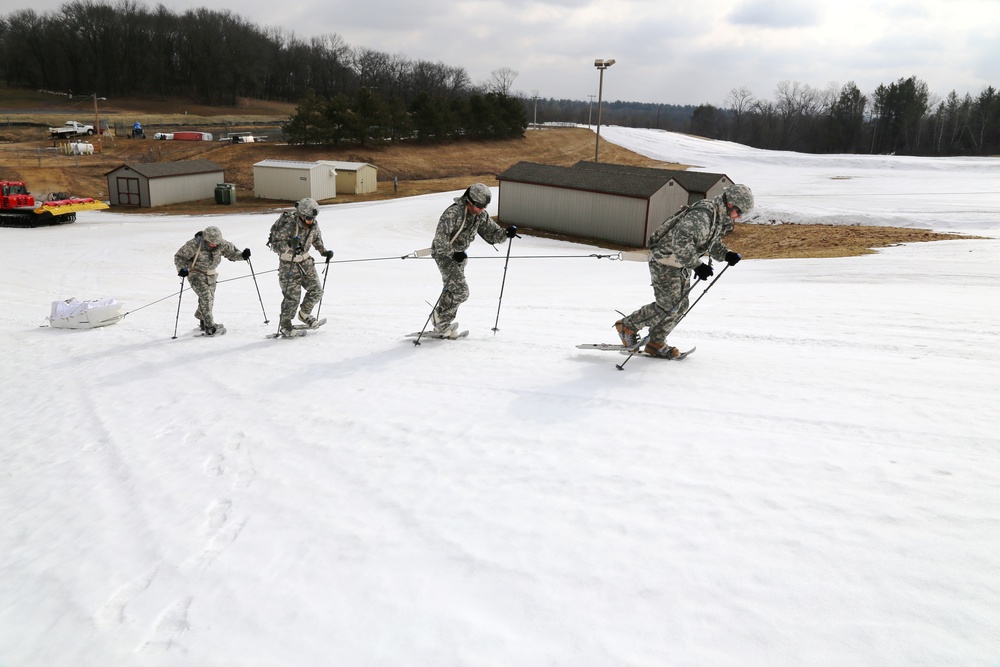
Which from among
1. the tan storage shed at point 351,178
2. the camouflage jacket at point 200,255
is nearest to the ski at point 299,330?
the camouflage jacket at point 200,255

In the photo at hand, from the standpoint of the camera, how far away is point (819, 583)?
3740mm

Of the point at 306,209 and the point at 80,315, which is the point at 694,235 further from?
the point at 80,315

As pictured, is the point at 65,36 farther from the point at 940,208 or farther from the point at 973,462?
the point at 973,462

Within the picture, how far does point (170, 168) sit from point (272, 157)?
1198 centimetres

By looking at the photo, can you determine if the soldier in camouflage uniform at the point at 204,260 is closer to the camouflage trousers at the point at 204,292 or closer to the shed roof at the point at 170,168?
the camouflage trousers at the point at 204,292

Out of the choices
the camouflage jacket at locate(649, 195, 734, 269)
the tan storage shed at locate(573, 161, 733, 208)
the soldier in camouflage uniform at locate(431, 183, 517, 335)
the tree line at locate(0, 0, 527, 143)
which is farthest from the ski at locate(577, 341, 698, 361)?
the tree line at locate(0, 0, 527, 143)

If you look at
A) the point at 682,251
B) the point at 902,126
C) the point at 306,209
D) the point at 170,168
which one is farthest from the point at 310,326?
the point at 902,126

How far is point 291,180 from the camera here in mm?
39562

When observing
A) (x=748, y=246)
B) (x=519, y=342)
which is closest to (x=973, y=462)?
(x=519, y=342)

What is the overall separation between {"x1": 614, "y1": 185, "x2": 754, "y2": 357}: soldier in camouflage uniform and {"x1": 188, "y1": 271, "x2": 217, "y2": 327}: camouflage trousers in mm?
7522

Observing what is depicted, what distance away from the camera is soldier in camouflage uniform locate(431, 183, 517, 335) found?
9219 mm

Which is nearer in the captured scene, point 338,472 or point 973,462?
→ point 973,462

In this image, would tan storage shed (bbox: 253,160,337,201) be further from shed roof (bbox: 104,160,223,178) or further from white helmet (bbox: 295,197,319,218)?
white helmet (bbox: 295,197,319,218)

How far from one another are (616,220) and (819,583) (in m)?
26.4
